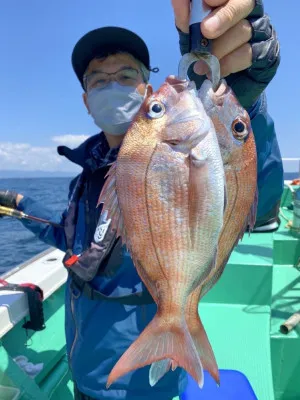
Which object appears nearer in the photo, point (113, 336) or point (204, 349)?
point (204, 349)

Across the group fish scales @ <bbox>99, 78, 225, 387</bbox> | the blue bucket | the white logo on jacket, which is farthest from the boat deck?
fish scales @ <bbox>99, 78, 225, 387</bbox>

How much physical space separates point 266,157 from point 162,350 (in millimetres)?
895

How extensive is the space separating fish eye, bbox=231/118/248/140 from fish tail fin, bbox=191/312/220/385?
0.54 meters

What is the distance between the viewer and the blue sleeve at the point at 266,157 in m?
1.54

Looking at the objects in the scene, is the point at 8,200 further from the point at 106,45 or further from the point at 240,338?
the point at 240,338

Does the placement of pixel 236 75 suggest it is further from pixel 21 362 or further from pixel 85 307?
pixel 21 362

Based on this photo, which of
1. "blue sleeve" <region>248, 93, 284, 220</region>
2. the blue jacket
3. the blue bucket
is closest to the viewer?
"blue sleeve" <region>248, 93, 284, 220</region>

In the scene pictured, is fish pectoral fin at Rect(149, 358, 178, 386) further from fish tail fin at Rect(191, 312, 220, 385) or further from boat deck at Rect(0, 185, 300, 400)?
boat deck at Rect(0, 185, 300, 400)

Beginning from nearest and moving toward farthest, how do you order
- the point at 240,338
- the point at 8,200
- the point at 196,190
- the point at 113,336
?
the point at 196,190
the point at 113,336
the point at 8,200
the point at 240,338

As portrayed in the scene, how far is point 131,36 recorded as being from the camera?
1995 mm

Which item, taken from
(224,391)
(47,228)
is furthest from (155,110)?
(224,391)

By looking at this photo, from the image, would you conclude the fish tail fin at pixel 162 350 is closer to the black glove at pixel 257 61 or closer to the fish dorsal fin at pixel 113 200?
the fish dorsal fin at pixel 113 200

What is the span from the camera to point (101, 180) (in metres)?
1.96

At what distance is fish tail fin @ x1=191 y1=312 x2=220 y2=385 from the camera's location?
1.05 m
